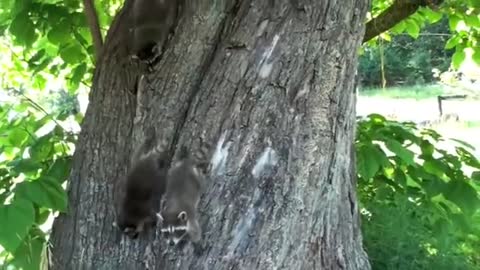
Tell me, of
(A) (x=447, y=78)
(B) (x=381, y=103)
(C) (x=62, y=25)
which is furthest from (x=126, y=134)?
(B) (x=381, y=103)

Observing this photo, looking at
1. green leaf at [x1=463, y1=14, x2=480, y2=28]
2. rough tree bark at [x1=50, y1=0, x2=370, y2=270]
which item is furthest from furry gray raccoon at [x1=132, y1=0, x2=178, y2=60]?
green leaf at [x1=463, y1=14, x2=480, y2=28]

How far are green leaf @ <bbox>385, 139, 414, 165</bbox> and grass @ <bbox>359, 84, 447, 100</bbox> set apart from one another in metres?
10.3

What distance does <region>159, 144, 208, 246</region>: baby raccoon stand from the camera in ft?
5.81

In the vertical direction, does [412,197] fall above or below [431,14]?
below

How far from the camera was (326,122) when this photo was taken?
188cm

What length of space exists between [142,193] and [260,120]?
0.35m

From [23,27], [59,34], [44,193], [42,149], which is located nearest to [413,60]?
[59,34]

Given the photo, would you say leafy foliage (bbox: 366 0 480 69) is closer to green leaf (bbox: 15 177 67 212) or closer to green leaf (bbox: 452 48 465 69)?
green leaf (bbox: 452 48 465 69)

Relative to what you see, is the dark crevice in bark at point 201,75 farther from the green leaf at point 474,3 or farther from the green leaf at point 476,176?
the green leaf at point 474,3

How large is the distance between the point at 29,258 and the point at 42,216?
1.00ft

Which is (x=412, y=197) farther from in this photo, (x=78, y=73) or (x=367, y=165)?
(x=78, y=73)

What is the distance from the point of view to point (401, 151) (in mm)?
2412

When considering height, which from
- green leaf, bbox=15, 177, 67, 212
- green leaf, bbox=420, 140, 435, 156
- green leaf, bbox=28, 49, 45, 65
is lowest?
green leaf, bbox=420, 140, 435, 156

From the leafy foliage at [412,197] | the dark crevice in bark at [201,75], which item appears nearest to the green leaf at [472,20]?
the leafy foliage at [412,197]
